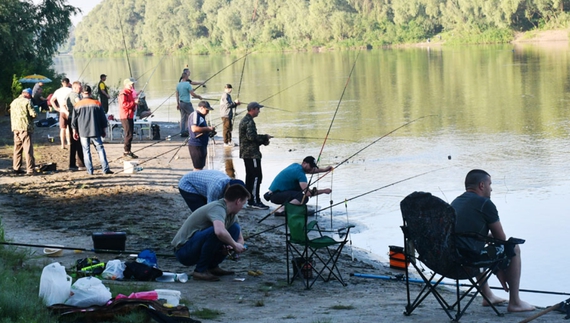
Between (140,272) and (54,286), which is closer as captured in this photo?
(54,286)

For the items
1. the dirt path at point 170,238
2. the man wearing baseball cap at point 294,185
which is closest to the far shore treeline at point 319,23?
the dirt path at point 170,238

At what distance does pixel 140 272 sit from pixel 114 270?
0.20 meters

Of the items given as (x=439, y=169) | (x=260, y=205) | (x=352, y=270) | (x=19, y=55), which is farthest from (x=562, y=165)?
(x=19, y=55)

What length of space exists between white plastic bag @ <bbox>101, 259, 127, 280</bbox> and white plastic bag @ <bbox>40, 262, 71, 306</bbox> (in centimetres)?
118

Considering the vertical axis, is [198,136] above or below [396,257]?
above

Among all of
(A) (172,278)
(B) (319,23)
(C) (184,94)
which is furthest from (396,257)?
(B) (319,23)

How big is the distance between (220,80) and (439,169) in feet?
94.0

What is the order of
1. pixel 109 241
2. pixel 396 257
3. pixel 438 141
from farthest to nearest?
pixel 438 141, pixel 396 257, pixel 109 241

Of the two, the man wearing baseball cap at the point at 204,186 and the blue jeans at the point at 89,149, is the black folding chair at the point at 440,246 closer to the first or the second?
the man wearing baseball cap at the point at 204,186

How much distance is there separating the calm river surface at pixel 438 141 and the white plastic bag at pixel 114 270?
10.8 feet

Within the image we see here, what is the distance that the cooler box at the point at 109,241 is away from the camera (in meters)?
7.89

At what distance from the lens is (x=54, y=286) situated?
5.48 meters

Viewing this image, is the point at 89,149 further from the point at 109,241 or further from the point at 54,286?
the point at 54,286

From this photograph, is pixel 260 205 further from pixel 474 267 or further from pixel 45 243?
→ pixel 474 267
